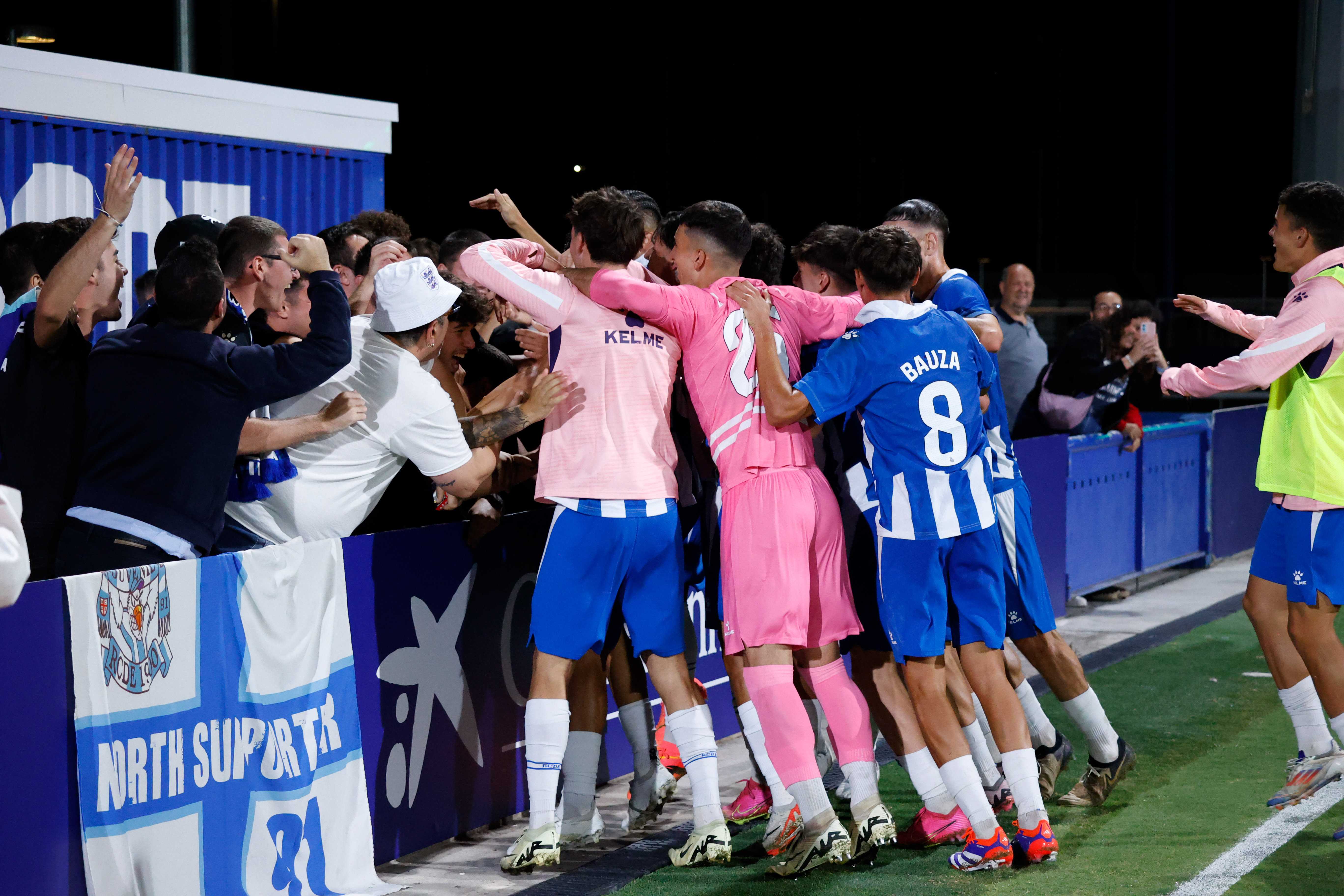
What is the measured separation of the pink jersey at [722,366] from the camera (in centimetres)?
491

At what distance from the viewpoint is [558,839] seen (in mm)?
4938

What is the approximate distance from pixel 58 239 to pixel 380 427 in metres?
1.40

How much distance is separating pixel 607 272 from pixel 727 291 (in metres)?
0.43

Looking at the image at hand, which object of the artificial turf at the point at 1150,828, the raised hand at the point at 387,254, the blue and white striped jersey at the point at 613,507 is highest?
the raised hand at the point at 387,254

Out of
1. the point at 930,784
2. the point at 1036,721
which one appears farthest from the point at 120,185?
the point at 1036,721

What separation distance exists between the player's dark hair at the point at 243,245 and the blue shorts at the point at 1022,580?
9.79 feet

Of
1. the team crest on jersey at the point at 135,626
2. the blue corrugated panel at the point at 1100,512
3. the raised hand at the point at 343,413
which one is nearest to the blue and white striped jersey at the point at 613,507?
the raised hand at the point at 343,413

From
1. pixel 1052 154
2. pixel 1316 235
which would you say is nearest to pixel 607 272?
pixel 1316 235

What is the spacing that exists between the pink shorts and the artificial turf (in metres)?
0.81

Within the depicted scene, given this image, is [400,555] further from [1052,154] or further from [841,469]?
[1052,154]

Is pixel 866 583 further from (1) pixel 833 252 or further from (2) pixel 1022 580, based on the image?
(1) pixel 833 252

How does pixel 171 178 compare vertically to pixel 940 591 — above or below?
above

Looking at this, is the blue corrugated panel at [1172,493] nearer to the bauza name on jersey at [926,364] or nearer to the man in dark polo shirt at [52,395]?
the bauza name on jersey at [926,364]

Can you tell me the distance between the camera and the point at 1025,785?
4.82m
